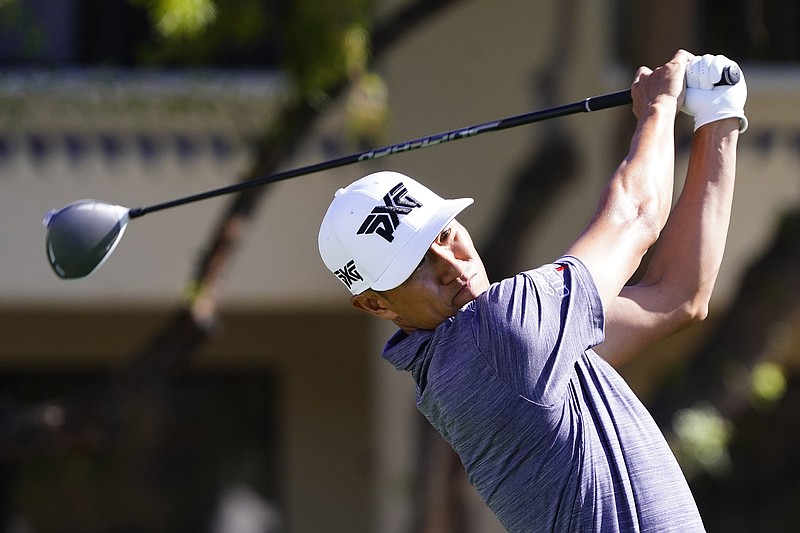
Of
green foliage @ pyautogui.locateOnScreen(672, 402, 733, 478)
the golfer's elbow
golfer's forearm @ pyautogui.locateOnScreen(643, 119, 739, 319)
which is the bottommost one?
green foliage @ pyautogui.locateOnScreen(672, 402, 733, 478)

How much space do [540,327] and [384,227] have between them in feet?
1.22

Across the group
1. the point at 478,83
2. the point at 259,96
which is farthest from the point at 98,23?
the point at 478,83

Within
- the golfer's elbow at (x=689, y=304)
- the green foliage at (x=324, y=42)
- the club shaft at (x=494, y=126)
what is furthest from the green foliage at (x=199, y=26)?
the golfer's elbow at (x=689, y=304)

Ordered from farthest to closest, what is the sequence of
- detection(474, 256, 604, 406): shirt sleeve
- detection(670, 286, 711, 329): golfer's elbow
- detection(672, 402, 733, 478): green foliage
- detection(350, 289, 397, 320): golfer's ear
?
detection(672, 402, 733, 478): green foliage
detection(670, 286, 711, 329): golfer's elbow
detection(350, 289, 397, 320): golfer's ear
detection(474, 256, 604, 406): shirt sleeve

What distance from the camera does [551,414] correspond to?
2.61 m

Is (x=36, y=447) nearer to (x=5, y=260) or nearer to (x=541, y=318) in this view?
(x=5, y=260)

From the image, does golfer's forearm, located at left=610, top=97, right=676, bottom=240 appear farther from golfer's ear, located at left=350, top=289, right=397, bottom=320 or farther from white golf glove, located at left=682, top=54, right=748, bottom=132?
golfer's ear, located at left=350, top=289, right=397, bottom=320

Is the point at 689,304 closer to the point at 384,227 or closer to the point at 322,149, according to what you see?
the point at 384,227

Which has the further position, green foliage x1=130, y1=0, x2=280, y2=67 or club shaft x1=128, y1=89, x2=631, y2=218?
green foliage x1=130, y1=0, x2=280, y2=67

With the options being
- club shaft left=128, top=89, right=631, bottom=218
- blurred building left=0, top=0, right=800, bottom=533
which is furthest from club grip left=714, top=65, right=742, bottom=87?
blurred building left=0, top=0, right=800, bottom=533

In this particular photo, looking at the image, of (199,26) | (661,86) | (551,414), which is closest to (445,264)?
(551,414)

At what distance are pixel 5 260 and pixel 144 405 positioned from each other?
1582mm

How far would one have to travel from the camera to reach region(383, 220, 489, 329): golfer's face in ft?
9.07

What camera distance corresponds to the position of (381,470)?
7504 mm
